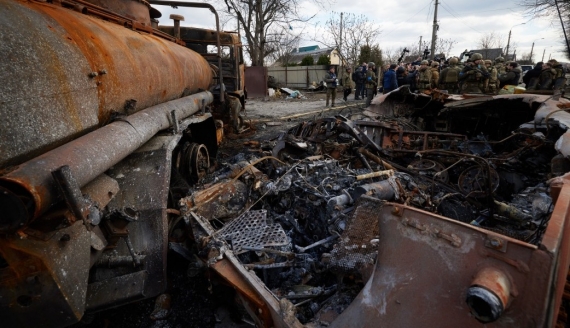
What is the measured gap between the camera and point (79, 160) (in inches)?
73.2

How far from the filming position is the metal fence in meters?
24.4

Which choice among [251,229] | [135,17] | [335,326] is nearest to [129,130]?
[251,229]

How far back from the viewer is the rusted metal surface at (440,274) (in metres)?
1.21

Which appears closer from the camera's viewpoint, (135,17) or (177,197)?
(177,197)

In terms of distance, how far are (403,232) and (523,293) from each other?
504mm

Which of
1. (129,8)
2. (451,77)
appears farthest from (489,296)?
(451,77)

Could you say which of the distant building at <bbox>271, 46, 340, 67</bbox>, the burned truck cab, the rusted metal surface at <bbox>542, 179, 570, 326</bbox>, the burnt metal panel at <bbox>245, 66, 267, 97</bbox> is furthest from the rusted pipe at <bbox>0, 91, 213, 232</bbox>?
the distant building at <bbox>271, 46, 340, 67</bbox>

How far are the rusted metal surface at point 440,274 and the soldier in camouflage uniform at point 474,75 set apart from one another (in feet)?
29.4

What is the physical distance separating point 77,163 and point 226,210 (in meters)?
1.71

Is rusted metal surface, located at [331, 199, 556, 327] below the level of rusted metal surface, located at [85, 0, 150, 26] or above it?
below

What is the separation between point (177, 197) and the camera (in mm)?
3803

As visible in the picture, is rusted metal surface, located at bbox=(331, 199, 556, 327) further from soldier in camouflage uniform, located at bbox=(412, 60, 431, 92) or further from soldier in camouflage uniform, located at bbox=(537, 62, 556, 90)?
soldier in camouflage uniform, located at bbox=(537, 62, 556, 90)

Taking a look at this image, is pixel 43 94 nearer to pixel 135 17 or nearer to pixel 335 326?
pixel 335 326

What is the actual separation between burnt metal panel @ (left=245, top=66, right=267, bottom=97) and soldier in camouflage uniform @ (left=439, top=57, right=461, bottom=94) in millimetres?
11381
